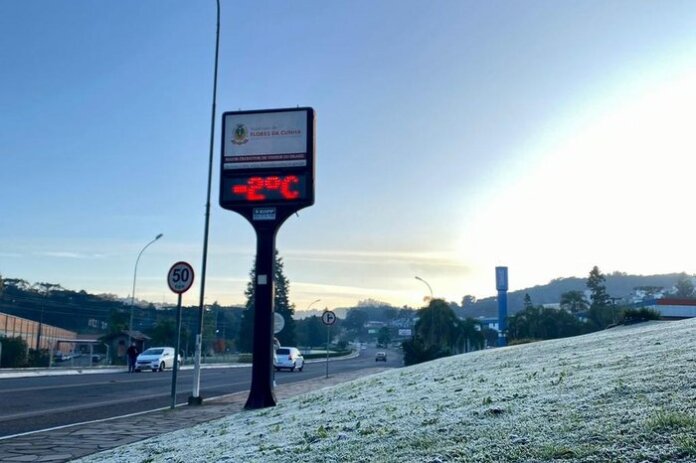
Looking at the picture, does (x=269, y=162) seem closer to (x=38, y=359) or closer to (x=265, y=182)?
(x=265, y=182)

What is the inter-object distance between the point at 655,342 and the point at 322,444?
670 centimetres

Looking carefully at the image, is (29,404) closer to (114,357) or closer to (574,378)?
(574,378)

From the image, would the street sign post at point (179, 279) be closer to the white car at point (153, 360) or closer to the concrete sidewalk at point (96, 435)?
the concrete sidewalk at point (96, 435)

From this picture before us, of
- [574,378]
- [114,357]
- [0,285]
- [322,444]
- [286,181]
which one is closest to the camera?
[322,444]

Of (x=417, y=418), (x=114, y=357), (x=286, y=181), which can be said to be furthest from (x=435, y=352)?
(x=417, y=418)

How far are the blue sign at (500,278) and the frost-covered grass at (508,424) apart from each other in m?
51.4

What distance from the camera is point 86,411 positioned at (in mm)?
16250

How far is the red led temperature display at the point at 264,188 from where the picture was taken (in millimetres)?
15438

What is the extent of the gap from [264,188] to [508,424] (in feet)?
36.0

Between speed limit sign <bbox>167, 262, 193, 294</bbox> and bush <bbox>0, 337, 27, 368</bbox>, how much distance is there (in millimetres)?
37900

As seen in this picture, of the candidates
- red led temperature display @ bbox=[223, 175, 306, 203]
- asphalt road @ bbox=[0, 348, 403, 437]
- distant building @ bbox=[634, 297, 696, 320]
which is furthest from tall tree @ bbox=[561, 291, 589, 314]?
red led temperature display @ bbox=[223, 175, 306, 203]

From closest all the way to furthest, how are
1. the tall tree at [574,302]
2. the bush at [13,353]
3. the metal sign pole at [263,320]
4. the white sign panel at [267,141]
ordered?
the metal sign pole at [263,320] < the white sign panel at [267,141] < the bush at [13,353] < the tall tree at [574,302]

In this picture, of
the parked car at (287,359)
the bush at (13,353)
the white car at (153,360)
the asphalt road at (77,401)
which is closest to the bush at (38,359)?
the bush at (13,353)

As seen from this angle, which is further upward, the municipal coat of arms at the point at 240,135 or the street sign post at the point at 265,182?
the municipal coat of arms at the point at 240,135
